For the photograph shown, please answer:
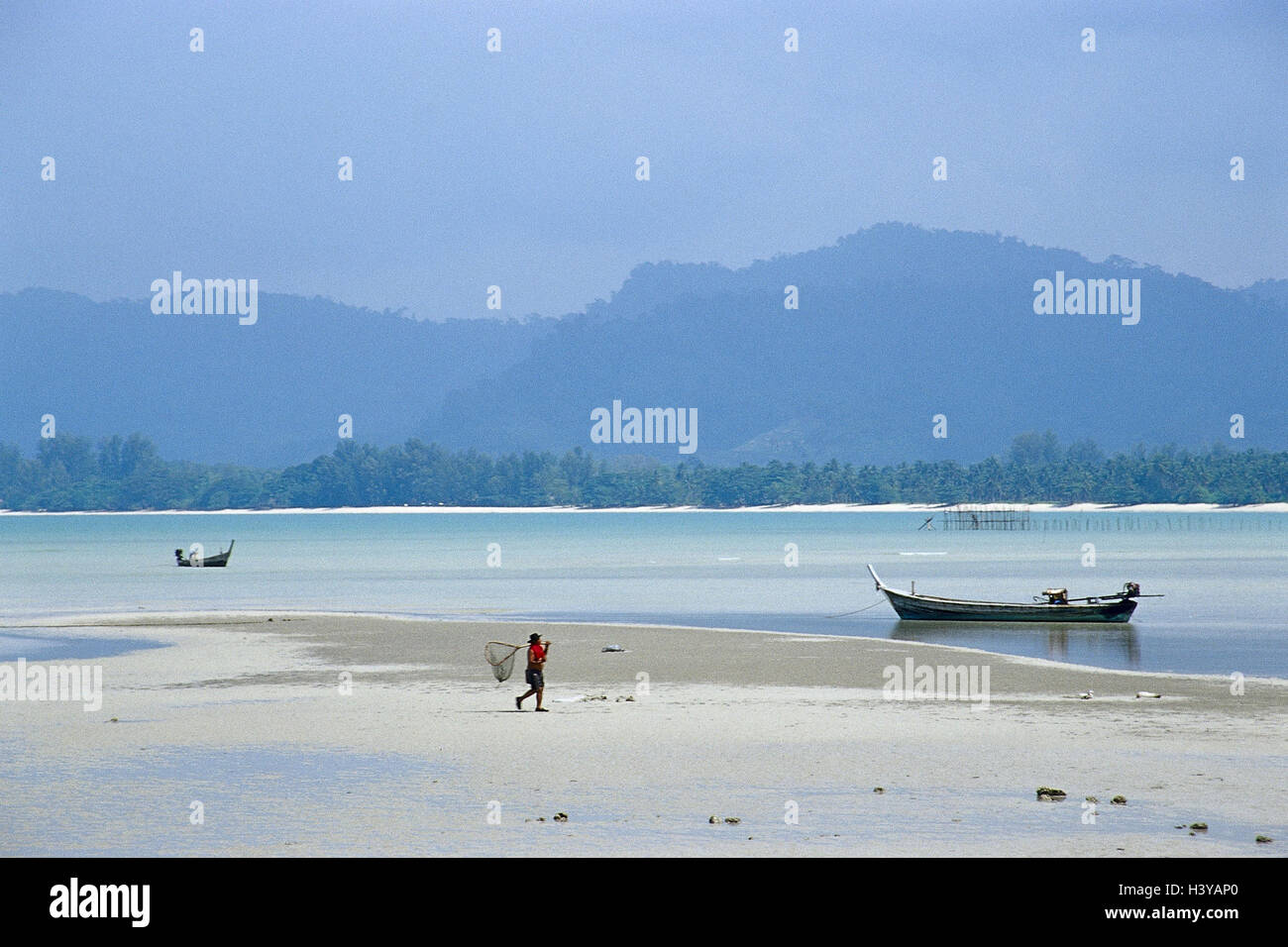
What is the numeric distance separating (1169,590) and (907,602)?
21.1 meters

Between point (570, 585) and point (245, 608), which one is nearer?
point (245, 608)

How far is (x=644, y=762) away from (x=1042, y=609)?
2545 centimetres

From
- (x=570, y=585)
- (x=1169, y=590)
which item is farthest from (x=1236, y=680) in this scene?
(x=570, y=585)

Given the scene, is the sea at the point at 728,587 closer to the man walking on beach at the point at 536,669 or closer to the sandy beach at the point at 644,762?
the sandy beach at the point at 644,762

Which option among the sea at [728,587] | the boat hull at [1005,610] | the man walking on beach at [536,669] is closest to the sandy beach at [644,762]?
the man walking on beach at [536,669]

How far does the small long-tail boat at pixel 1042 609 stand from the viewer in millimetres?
43562

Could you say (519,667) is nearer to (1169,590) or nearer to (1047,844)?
(1047,844)

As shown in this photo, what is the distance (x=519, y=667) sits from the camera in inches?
1308

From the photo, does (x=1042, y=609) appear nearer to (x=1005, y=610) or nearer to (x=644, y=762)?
(x=1005, y=610)

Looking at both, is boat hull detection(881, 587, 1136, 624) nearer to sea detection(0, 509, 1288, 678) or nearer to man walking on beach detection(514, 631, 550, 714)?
sea detection(0, 509, 1288, 678)

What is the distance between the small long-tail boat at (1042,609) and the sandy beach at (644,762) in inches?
394

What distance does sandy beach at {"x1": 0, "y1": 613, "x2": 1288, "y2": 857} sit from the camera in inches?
646

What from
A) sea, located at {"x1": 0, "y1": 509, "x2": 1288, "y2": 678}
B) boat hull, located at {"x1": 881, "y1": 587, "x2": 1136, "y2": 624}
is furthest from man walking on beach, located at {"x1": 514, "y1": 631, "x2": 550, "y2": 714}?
boat hull, located at {"x1": 881, "y1": 587, "x2": 1136, "y2": 624}
